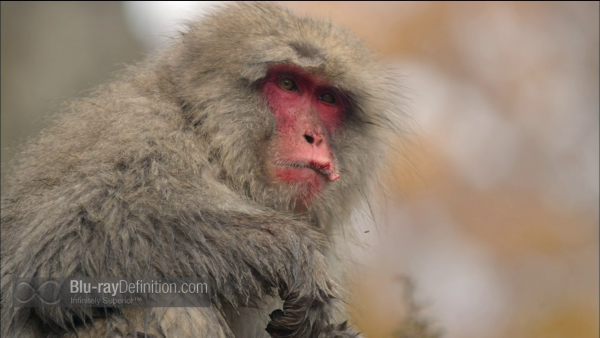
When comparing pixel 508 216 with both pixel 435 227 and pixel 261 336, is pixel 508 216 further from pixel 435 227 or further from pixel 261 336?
pixel 261 336

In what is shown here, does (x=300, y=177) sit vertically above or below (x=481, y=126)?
above

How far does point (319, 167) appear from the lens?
11.7ft

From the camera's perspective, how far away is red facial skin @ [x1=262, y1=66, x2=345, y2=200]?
353 cm

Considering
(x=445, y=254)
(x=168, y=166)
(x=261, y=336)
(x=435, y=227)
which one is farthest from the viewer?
(x=435, y=227)

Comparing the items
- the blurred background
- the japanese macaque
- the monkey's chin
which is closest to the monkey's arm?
the japanese macaque

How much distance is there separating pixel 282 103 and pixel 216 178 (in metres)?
0.56

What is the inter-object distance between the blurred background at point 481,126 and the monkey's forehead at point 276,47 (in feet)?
11.6

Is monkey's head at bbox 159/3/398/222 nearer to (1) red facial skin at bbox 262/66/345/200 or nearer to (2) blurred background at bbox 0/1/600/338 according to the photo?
(1) red facial skin at bbox 262/66/345/200

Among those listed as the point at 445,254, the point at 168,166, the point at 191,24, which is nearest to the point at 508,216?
the point at 445,254

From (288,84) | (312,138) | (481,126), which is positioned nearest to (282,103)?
(288,84)

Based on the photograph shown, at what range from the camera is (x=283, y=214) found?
348cm


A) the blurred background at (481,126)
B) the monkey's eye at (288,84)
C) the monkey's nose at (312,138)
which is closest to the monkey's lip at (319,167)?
the monkey's nose at (312,138)

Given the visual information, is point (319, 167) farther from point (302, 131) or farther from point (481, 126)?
point (481, 126)

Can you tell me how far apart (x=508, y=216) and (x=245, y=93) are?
21.0 feet
